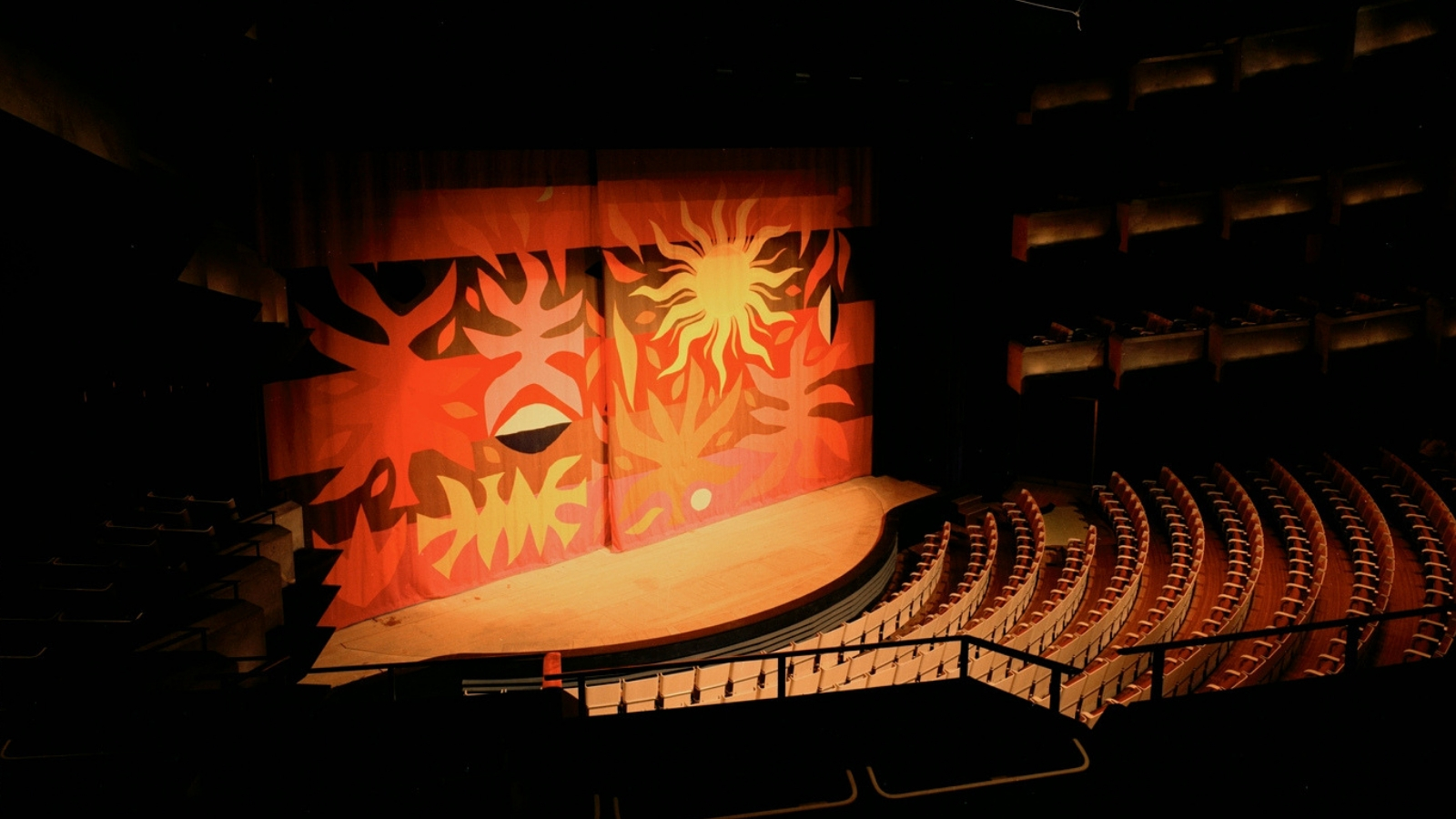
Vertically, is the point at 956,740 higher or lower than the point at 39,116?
lower

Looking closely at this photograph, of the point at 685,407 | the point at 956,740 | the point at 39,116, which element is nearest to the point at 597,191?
the point at 685,407

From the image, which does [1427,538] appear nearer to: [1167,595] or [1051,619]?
[1167,595]

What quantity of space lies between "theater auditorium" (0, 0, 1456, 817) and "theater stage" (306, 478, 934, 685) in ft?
0.16

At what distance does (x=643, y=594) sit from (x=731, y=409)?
184 centimetres

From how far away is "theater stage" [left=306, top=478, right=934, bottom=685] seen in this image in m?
6.93

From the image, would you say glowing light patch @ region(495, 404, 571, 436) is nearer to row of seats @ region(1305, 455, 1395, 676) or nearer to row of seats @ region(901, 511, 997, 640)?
row of seats @ region(901, 511, 997, 640)

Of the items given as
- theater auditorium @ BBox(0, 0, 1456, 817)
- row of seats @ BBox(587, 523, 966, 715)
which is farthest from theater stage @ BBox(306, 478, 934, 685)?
row of seats @ BBox(587, 523, 966, 715)

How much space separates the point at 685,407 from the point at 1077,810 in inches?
220

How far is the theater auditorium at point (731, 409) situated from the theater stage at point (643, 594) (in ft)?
0.16

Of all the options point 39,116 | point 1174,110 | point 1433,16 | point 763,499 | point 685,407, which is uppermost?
point 1433,16

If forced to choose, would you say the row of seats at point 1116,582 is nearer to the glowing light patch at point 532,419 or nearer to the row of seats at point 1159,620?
the row of seats at point 1159,620

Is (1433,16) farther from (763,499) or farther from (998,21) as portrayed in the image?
(763,499)

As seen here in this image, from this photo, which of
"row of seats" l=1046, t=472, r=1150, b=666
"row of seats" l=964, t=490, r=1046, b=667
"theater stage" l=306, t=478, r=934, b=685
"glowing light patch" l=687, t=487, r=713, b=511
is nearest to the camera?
"row of seats" l=1046, t=472, r=1150, b=666

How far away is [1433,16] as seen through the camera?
7926mm
